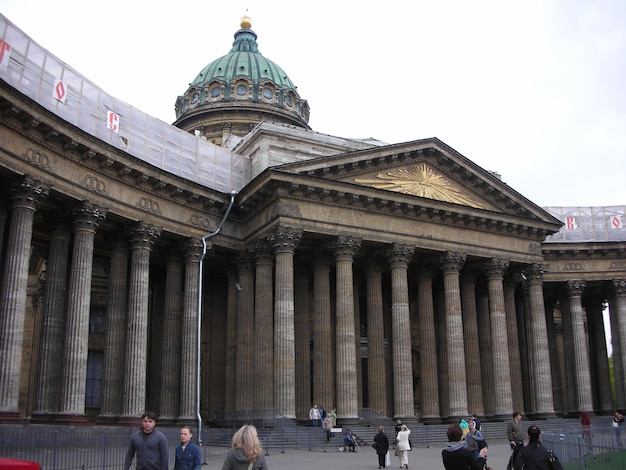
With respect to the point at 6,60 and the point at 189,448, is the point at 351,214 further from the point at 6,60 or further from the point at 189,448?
the point at 189,448

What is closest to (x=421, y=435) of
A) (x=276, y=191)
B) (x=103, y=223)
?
(x=276, y=191)

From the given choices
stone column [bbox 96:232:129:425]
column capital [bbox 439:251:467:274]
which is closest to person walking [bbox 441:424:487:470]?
stone column [bbox 96:232:129:425]

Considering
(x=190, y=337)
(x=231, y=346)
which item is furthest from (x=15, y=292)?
(x=231, y=346)

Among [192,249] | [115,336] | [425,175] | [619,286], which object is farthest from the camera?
[619,286]

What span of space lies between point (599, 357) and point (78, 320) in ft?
117

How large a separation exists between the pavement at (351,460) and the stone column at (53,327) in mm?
8154

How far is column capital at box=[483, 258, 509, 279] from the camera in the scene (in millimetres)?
40375

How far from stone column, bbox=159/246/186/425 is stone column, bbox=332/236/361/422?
24.8 ft

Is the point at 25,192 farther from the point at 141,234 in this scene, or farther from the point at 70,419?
the point at 70,419

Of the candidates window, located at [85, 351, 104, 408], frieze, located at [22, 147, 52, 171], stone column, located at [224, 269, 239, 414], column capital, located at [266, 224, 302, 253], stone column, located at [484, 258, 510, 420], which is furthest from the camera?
stone column, located at [484, 258, 510, 420]

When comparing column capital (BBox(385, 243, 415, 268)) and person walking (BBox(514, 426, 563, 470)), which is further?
column capital (BBox(385, 243, 415, 268))

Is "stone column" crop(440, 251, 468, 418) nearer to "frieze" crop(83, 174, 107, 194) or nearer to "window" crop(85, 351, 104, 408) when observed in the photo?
"frieze" crop(83, 174, 107, 194)

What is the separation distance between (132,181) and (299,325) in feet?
38.5

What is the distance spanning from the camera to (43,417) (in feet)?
94.2
